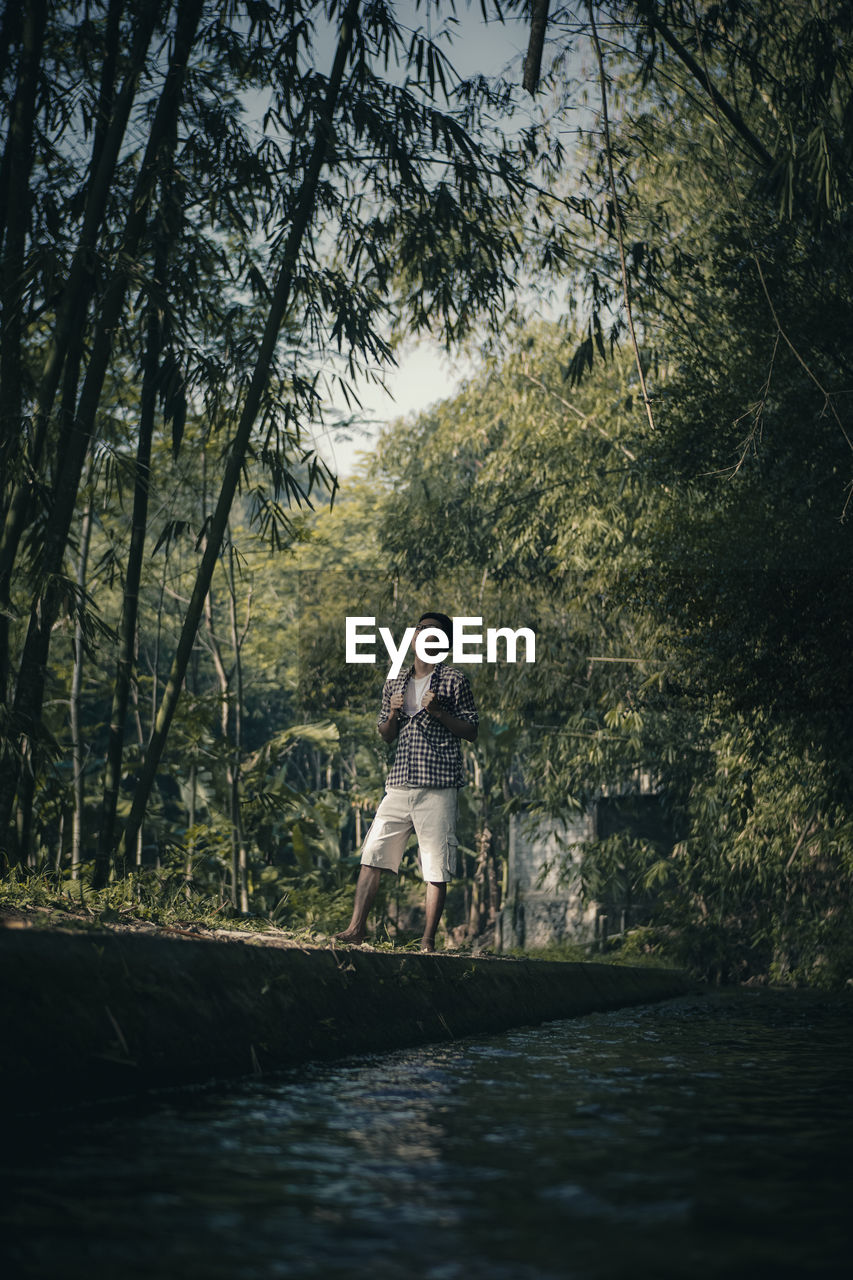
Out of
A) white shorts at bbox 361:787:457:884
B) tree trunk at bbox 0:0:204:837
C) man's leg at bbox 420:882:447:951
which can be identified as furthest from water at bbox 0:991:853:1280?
tree trunk at bbox 0:0:204:837

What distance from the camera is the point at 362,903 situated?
538cm

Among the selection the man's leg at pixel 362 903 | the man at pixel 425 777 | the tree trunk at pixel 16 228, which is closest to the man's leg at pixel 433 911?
the man at pixel 425 777

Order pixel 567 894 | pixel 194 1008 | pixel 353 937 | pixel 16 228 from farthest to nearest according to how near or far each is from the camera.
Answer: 1. pixel 567 894
2. pixel 16 228
3. pixel 353 937
4. pixel 194 1008

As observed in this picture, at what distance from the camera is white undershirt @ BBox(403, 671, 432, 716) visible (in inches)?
217

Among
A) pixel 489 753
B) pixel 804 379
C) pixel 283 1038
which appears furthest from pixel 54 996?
pixel 489 753

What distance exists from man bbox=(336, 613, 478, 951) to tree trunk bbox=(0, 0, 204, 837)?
60.8 inches

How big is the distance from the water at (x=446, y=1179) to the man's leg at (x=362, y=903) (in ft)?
4.80

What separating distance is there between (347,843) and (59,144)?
77.2ft

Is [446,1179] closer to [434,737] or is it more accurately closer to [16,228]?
[434,737]

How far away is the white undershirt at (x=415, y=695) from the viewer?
5.50 m

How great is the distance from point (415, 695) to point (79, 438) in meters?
1.93

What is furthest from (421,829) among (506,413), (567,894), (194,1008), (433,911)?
(567,894)

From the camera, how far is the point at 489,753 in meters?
18.0

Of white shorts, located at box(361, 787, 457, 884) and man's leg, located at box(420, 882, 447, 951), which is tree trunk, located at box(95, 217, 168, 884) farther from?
man's leg, located at box(420, 882, 447, 951)
